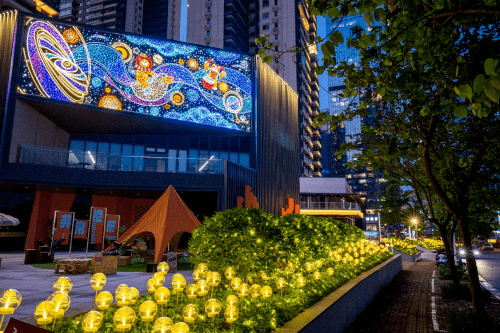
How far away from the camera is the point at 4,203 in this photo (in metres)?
26.1

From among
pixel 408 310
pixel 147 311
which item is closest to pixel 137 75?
pixel 408 310

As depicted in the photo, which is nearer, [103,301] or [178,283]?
[103,301]

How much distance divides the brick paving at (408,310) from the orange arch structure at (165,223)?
7.91 m

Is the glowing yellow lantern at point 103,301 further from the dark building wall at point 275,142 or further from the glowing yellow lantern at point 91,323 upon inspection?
the dark building wall at point 275,142

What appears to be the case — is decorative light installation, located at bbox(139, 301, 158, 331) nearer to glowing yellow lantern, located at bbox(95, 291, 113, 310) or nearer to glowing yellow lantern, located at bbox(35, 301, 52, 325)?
→ glowing yellow lantern, located at bbox(95, 291, 113, 310)

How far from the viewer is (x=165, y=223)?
47.8 ft

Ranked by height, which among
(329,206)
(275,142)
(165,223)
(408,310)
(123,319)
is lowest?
(408,310)

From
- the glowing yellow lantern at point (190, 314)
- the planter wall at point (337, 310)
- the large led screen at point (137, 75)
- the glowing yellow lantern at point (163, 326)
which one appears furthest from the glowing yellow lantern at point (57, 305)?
the large led screen at point (137, 75)

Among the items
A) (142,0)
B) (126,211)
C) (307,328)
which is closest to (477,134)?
(307,328)

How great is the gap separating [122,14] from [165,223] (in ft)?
373

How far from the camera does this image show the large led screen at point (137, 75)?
2358 centimetres

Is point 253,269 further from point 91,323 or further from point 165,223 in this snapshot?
point 165,223

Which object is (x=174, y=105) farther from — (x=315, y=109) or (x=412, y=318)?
(x=315, y=109)

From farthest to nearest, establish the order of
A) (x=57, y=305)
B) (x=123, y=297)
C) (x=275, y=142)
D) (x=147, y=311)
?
(x=275, y=142)
(x=123, y=297)
(x=147, y=311)
(x=57, y=305)
